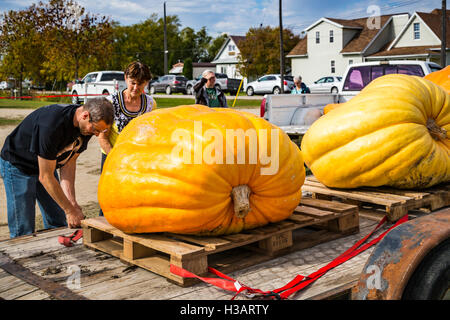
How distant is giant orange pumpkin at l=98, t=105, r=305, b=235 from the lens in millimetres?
2730

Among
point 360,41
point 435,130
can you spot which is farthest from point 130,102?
point 360,41

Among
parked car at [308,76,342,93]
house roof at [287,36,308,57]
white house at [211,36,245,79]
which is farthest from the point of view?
white house at [211,36,245,79]

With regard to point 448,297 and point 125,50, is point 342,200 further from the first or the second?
point 125,50

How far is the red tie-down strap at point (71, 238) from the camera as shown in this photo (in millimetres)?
3172

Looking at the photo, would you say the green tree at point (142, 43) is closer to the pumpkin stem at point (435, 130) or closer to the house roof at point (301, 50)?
the house roof at point (301, 50)

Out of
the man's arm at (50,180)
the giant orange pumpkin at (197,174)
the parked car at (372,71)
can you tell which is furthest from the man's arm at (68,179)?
the parked car at (372,71)

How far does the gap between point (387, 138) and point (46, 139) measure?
8.55ft

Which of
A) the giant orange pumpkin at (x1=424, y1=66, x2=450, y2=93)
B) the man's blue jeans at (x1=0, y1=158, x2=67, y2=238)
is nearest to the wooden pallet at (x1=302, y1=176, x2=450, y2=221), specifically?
the giant orange pumpkin at (x1=424, y1=66, x2=450, y2=93)

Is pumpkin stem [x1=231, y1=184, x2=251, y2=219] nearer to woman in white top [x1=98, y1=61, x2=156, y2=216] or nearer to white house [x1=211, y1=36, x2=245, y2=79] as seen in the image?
woman in white top [x1=98, y1=61, x2=156, y2=216]

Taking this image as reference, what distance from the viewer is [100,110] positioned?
3268 millimetres

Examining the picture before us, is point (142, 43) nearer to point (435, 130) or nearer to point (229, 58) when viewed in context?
point (229, 58)

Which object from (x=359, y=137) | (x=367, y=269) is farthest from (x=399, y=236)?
(x=359, y=137)

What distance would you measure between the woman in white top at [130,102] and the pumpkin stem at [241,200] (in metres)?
1.85

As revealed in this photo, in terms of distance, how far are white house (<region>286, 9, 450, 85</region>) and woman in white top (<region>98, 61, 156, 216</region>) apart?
4011cm
